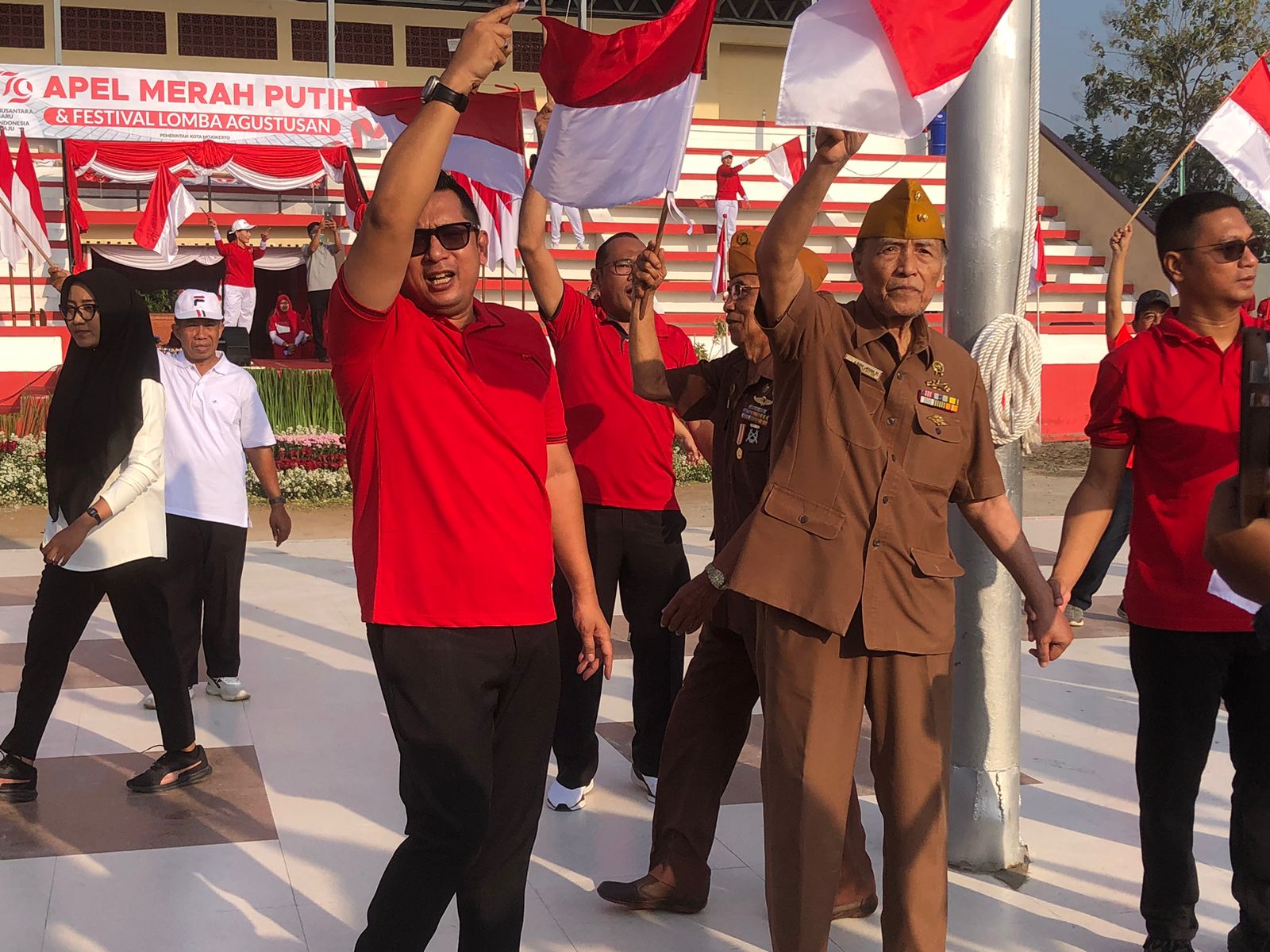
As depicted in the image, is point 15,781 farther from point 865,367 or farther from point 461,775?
point 865,367

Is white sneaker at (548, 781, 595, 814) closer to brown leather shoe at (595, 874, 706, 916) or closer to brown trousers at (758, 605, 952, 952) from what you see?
brown leather shoe at (595, 874, 706, 916)

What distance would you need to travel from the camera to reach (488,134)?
5.68 m

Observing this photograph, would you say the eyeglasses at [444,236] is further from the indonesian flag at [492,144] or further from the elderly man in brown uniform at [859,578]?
the indonesian flag at [492,144]

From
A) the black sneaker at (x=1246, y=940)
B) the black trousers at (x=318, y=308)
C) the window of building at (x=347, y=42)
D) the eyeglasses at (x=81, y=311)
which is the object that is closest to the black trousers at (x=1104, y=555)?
the black sneaker at (x=1246, y=940)

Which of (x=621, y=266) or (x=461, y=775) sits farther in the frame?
(x=621, y=266)

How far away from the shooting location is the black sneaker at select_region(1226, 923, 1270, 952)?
3561mm

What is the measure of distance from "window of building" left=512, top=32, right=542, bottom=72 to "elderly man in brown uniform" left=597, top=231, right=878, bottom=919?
2486 centimetres

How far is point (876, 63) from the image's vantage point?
3213 millimetres

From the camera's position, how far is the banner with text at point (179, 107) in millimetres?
21359

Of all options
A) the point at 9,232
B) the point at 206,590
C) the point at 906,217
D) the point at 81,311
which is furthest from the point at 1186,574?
the point at 9,232

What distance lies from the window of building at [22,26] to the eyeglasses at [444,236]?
84.9ft

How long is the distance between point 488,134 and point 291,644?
3.14 m

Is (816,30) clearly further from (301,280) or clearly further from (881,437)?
(301,280)

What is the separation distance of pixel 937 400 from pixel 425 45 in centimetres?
2618
